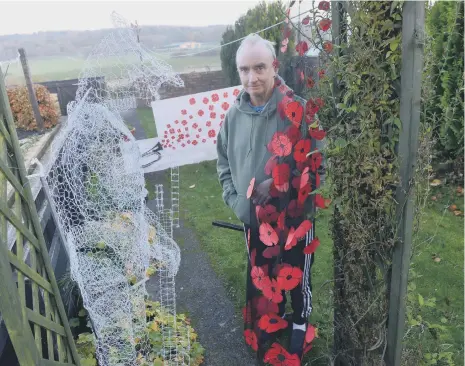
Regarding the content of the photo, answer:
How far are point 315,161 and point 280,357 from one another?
A: 1478 mm

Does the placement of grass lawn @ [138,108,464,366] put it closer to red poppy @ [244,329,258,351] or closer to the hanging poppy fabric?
the hanging poppy fabric

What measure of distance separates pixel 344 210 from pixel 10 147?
171 cm

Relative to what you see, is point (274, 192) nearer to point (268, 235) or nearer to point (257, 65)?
point (268, 235)

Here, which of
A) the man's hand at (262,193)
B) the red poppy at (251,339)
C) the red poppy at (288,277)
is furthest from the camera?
the red poppy at (251,339)

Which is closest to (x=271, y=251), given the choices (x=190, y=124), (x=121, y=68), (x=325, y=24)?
(x=325, y=24)

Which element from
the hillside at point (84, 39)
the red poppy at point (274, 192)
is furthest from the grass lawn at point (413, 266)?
the hillside at point (84, 39)

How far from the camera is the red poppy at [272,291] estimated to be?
8.16 feet

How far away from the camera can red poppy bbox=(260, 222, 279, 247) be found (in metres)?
2.32

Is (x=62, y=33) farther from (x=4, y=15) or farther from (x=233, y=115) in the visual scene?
(x=233, y=115)

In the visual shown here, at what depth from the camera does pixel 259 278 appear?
99.3 inches

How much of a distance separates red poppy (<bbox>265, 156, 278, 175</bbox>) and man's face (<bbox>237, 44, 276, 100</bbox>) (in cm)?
36

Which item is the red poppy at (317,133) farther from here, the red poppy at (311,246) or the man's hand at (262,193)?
the red poppy at (311,246)

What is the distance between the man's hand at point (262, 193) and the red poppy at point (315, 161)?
0.27 metres

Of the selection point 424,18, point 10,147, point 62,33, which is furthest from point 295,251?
point 62,33
